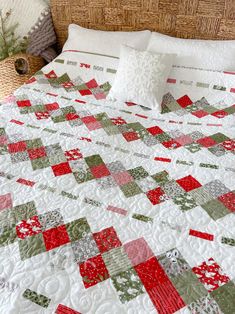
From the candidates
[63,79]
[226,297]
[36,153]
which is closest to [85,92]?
[63,79]

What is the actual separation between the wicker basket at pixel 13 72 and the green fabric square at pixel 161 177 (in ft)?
5.29

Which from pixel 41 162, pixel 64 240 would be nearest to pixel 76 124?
pixel 41 162

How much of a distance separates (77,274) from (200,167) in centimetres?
75

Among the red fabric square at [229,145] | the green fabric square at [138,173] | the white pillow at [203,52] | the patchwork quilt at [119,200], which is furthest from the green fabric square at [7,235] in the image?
the white pillow at [203,52]

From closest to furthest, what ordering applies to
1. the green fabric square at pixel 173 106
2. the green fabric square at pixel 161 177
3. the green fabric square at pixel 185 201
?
the green fabric square at pixel 185 201
the green fabric square at pixel 161 177
the green fabric square at pixel 173 106

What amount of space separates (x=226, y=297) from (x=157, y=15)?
1.91 meters

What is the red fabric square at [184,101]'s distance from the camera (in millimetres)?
1880

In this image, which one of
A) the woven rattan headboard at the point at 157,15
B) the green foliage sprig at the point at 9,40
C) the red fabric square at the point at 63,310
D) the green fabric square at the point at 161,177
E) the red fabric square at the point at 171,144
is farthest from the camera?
the green foliage sprig at the point at 9,40

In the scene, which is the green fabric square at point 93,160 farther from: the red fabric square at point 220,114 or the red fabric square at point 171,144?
the red fabric square at point 220,114

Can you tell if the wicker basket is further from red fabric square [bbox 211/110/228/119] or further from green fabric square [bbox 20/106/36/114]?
red fabric square [bbox 211/110/228/119]

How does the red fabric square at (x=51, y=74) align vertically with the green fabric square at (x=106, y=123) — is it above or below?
above

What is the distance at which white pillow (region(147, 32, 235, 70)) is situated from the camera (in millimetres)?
1933

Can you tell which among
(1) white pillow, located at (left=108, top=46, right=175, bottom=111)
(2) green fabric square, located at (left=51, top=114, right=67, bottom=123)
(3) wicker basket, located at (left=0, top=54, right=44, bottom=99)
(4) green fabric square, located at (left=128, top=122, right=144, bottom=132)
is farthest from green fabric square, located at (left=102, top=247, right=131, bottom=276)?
(3) wicker basket, located at (left=0, top=54, right=44, bottom=99)

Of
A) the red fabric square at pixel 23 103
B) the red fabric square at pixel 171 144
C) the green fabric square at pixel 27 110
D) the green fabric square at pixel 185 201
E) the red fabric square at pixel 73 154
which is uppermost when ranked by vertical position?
the red fabric square at pixel 23 103
